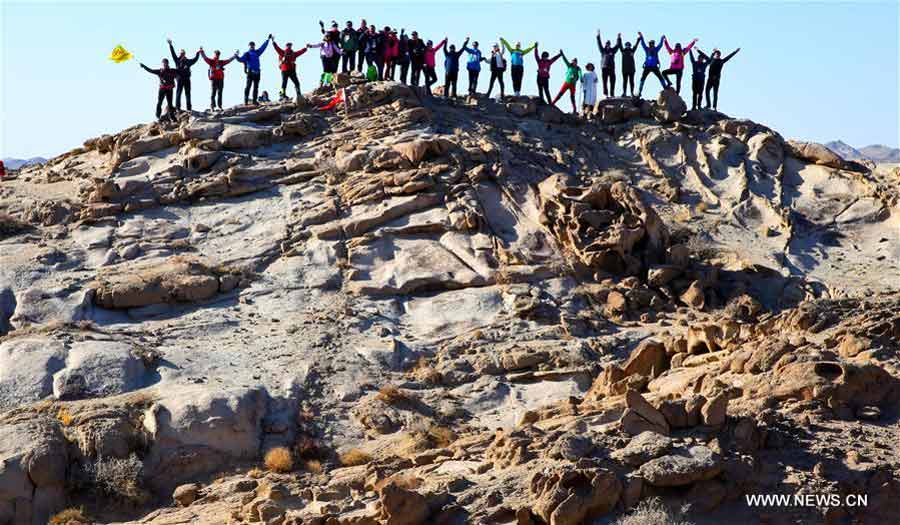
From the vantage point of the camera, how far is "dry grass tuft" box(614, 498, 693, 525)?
12961mm

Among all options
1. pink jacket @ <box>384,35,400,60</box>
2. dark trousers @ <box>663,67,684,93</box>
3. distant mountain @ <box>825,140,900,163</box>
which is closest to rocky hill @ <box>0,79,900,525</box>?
dark trousers @ <box>663,67,684,93</box>

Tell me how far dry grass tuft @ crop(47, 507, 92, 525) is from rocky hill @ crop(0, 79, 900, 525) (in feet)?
0.18

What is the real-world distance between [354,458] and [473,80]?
14375 millimetres

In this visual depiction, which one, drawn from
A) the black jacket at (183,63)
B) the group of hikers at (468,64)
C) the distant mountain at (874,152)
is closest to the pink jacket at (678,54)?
the group of hikers at (468,64)

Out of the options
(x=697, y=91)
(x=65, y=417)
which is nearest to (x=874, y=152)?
(x=697, y=91)

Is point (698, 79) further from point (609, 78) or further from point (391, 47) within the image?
point (391, 47)

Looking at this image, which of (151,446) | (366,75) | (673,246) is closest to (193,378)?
(151,446)

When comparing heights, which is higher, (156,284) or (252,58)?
(252,58)

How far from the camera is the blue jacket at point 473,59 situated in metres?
29.6

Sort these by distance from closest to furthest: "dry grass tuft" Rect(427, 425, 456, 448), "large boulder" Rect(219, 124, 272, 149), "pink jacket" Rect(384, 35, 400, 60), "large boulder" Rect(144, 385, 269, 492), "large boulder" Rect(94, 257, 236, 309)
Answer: "large boulder" Rect(144, 385, 269, 492)
"dry grass tuft" Rect(427, 425, 456, 448)
"large boulder" Rect(94, 257, 236, 309)
"large boulder" Rect(219, 124, 272, 149)
"pink jacket" Rect(384, 35, 400, 60)

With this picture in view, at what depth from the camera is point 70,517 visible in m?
16.4

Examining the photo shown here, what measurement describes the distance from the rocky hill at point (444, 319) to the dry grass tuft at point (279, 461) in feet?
0.51

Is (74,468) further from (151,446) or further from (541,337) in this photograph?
(541,337)

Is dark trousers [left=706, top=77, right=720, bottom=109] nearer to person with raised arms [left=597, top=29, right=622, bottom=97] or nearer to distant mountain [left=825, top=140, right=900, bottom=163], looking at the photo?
person with raised arms [left=597, top=29, right=622, bottom=97]
